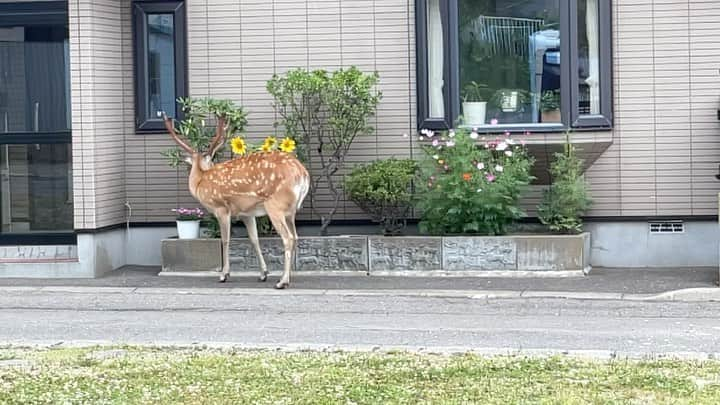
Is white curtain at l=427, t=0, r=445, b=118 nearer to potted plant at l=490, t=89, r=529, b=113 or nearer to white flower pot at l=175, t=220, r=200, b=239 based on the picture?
potted plant at l=490, t=89, r=529, b=113

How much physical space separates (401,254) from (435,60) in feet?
7.93

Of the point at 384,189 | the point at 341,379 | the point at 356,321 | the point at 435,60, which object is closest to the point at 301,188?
the point at 384,189

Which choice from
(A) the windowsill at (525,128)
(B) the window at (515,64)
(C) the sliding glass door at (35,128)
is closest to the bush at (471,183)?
(A) the windowsill at (525,128)

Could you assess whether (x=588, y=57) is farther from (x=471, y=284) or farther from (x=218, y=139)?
(x=218, y=139)

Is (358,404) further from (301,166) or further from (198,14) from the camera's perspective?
(198,14)

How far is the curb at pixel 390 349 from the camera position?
28.8ft

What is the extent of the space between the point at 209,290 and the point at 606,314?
4.30 metres

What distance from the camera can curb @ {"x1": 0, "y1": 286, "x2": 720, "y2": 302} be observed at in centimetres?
1214

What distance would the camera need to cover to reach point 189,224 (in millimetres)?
14383

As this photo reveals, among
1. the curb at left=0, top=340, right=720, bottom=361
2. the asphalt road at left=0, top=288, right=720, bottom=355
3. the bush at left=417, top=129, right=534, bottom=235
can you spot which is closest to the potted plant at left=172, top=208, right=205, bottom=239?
the asphalt road at left=0, top=288, right=720, bottom=355

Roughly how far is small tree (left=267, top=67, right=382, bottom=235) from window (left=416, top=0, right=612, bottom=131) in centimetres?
89

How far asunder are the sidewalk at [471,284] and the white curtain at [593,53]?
201 centimetres

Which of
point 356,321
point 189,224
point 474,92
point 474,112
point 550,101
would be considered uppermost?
point 474,92

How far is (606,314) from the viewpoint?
36.8 feet
